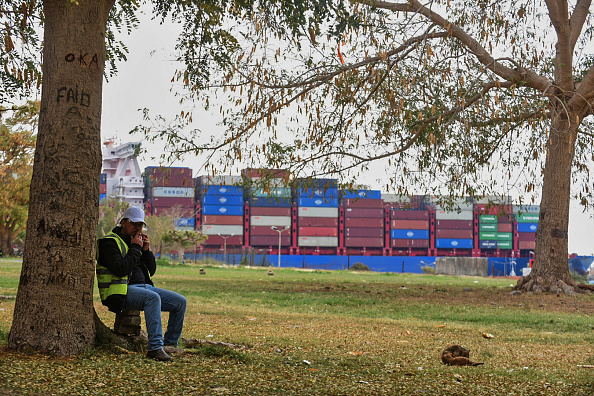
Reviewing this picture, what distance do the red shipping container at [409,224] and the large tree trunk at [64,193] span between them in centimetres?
8085

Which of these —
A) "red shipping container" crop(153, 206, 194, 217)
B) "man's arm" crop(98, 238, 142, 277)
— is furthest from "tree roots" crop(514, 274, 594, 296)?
"red shipping container" crop(153, 206, 194, 217)

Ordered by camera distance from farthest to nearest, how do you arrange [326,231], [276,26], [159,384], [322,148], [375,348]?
[326,231], [322,148], [276,26], [375,348], [159,384]

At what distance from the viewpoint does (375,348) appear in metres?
6.33

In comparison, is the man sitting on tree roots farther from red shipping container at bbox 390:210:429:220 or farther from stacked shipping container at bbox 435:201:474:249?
stacked shipping container at bbox 435:201:474:249

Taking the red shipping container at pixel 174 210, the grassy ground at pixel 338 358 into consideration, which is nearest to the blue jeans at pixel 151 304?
the grassy ground at pixel 338 358

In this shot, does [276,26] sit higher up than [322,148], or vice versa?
[276,26]

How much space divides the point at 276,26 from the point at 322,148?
5213 mm

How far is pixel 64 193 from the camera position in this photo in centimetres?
468

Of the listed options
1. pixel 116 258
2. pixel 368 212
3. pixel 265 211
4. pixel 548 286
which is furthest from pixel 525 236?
pixel 116 258

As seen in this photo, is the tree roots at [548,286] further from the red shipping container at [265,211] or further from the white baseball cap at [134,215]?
the red shipping container at [265,211]

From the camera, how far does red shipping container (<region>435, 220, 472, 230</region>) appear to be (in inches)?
3374

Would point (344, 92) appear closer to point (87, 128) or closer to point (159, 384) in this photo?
point (87, 128)

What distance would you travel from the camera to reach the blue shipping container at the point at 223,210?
81438 millimetres

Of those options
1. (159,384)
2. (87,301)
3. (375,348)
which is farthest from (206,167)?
(159,384)
